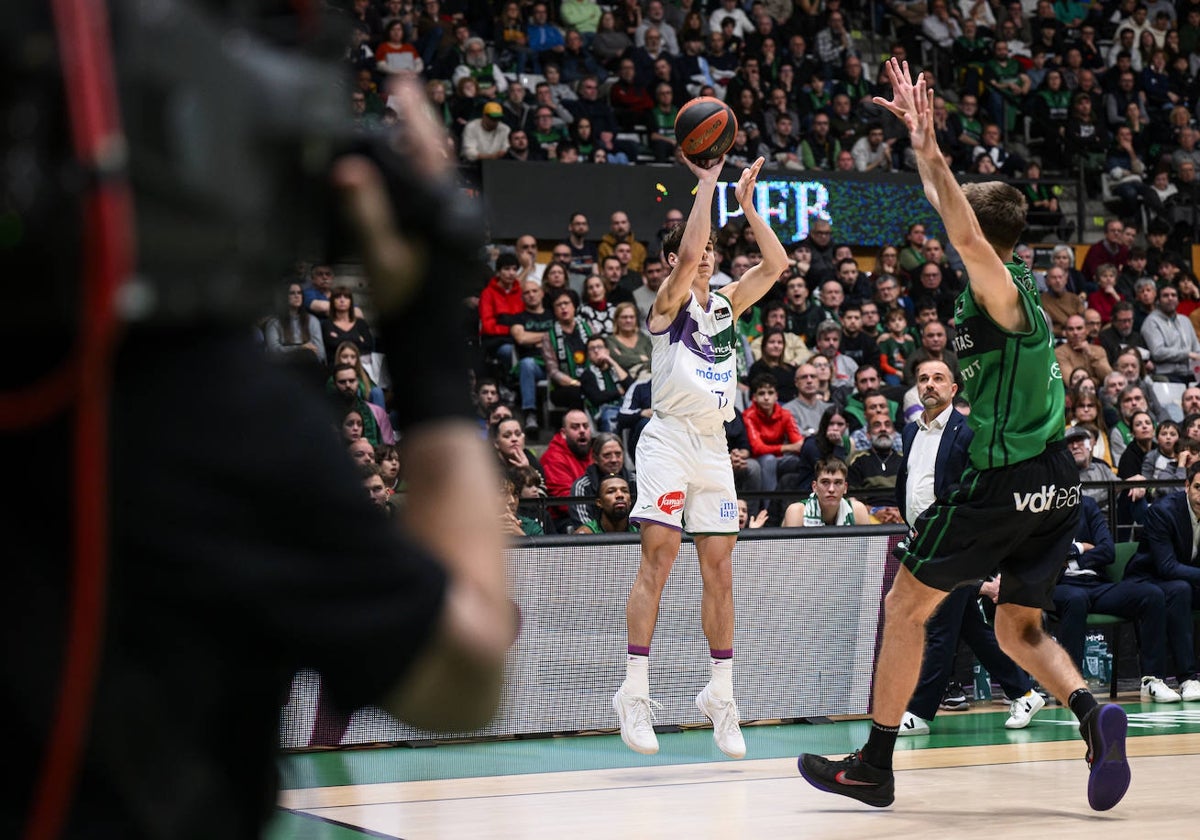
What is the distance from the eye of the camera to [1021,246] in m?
17.8

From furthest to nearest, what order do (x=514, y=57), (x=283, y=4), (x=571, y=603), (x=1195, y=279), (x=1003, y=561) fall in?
(x=1195, y=279) → (x=514, y=57) → (x=571, y=603) → (x=1003, y=561) → (x=283, y=4)

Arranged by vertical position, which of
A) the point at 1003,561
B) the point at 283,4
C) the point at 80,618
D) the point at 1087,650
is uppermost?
the point at 283,4

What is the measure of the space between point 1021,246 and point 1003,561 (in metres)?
12.7

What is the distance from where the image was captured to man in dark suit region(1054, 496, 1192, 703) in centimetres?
992

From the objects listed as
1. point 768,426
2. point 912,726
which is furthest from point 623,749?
point 768,426

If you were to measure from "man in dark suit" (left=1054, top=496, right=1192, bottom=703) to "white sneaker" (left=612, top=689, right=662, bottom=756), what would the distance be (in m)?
3.85

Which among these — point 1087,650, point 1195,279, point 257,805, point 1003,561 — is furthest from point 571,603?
point 1195,279

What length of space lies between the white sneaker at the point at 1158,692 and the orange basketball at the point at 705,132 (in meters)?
4.94

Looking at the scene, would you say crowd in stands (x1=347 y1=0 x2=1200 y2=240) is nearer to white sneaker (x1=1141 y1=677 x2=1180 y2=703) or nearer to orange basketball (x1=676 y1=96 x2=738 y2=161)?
orange basketball (x1=676 y1=96 x2=738 y2=161)

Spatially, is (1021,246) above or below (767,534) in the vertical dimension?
above

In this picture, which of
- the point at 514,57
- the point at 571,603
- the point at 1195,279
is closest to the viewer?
the point at 571,603

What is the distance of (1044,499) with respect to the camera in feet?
18.7

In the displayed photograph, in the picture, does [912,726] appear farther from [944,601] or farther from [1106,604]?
[1106,604]

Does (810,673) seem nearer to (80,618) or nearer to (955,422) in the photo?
(955,422)
